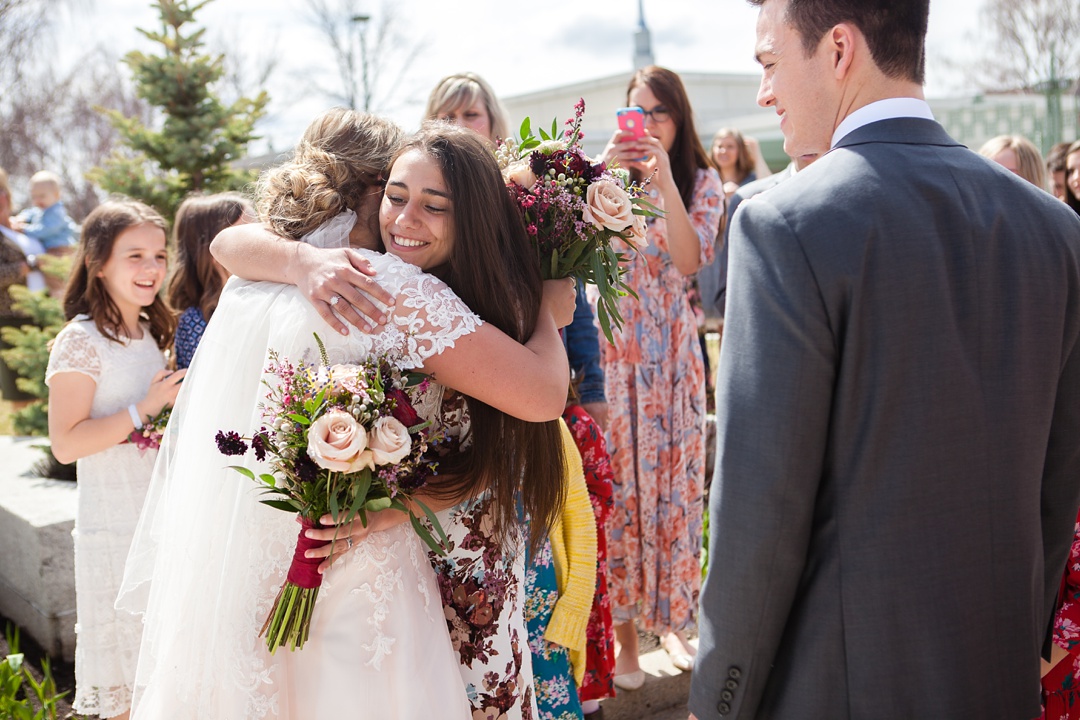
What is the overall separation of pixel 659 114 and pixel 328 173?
7.36 feet

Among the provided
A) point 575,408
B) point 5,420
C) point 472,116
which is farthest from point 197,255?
point 5,420

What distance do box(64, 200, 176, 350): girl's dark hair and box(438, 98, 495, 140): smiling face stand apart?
138cm

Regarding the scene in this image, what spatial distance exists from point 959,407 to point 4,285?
9622mm

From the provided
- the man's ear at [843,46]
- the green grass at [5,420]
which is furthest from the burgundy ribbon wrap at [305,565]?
the green grass at [5,420]

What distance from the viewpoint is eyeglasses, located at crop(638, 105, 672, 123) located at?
4.27 m

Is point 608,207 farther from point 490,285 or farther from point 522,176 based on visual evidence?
point 490,285

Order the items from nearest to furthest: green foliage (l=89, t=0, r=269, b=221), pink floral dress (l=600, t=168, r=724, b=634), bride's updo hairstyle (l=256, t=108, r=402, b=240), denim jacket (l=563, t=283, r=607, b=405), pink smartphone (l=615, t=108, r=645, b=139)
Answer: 1. bride's updo hairstyle (l=256, t=108, r=402, b=240)
2. denim jacket (l=563, t=283, r=607, b=405)
3. pink smartphone (l=615, t=108, r=645, b=139)
4. pink floral dress (l=600, t=168, r=724, b=634)
5. green foliage (l=89, t=0, r=269, b=221)

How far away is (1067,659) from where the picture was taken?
8.07ft

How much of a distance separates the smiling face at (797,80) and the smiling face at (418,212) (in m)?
0.92

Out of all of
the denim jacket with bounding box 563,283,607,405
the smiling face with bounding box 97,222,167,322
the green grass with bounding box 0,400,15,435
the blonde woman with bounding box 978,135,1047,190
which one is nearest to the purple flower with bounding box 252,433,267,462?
the denim jacket with bounding box 563,283,607,405

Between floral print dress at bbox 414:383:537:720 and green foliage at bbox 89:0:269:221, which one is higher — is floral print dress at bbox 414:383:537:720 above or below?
below

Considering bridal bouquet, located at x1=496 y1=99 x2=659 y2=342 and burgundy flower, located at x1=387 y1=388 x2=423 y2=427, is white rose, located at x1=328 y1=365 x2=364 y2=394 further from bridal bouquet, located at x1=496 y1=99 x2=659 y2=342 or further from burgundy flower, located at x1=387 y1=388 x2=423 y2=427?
bridal bouquet, located at x1=496 y1=99 x2=659 y2=342

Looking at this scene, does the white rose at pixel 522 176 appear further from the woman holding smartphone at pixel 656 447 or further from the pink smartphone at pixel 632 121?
the woman holding smartphone at pixel 656 447

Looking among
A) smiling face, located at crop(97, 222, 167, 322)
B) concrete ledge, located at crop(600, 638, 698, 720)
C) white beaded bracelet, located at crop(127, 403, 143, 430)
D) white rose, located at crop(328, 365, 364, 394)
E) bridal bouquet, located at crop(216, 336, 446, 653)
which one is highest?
smiling face, located at crop(97, 222, 167, 322)
